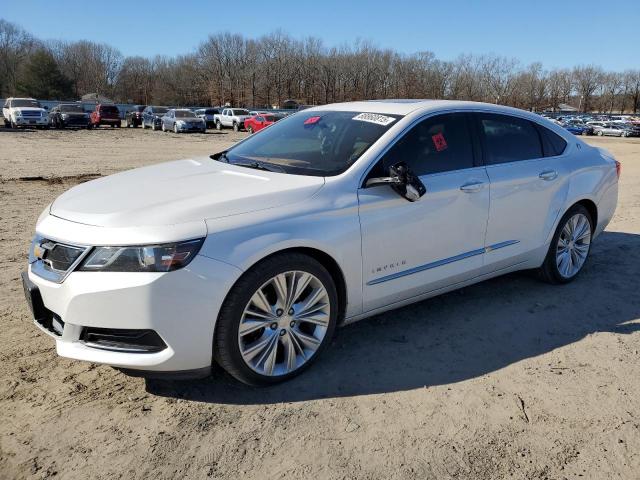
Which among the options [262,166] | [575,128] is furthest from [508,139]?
[575,128]

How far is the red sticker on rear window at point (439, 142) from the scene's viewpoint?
3.95 m

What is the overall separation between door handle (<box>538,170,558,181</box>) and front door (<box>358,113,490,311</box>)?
770mm

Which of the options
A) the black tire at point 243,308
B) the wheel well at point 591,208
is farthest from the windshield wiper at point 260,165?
the wheel well at point 591,208

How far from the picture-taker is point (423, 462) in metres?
2.61

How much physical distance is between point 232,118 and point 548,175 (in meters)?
38.3

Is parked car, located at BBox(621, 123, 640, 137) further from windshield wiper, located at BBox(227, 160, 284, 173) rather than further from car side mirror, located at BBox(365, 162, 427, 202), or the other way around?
windshield wiper, located at BBox(227, 160, 284, 173)

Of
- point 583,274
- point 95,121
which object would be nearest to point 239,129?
point 95,121

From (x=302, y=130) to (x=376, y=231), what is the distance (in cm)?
125

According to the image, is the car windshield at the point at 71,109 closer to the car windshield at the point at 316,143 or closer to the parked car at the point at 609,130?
the car windshield at the point at 316,143

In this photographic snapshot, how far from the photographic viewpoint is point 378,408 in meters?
3.04

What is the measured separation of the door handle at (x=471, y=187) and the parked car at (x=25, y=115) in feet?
120

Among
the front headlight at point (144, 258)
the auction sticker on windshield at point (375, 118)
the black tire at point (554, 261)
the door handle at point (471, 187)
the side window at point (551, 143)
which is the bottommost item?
the black tire at point (554, 261)

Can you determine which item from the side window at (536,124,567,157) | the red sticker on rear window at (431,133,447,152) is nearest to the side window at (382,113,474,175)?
the red sticker on rear window at (431,133,447,152)

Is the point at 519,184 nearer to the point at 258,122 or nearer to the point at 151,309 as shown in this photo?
the point at 151,309
